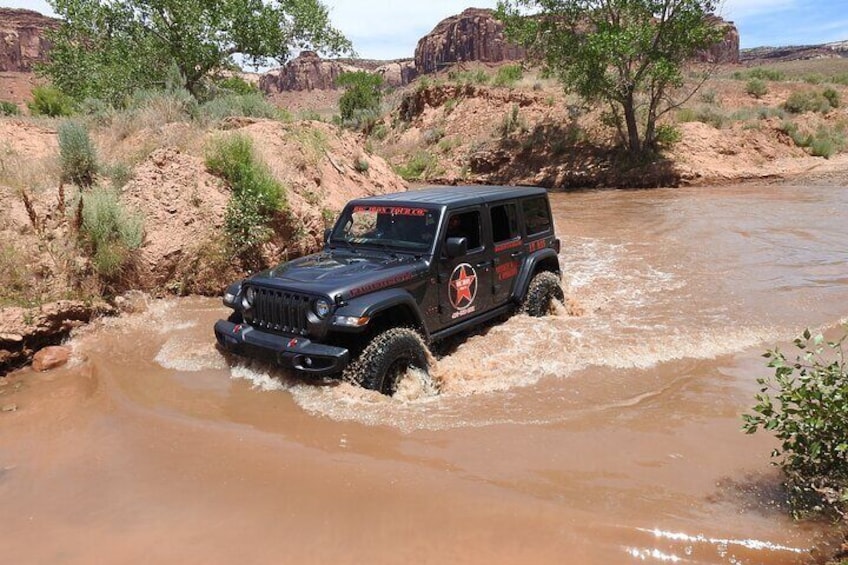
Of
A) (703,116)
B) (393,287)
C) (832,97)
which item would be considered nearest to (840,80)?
(832,97)

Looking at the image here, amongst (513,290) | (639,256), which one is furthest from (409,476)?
(639,256)

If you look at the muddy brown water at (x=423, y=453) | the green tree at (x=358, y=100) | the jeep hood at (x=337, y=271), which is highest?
the green tree at (x=358, y=100)

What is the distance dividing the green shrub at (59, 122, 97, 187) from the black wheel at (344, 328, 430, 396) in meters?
6.01

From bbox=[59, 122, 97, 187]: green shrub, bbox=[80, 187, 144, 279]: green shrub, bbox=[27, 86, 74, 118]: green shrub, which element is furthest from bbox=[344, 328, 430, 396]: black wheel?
bbox=[27, 86, 74, 118]: green shrub

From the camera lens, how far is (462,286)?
562 centimetres

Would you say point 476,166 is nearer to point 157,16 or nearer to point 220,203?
point 157,16

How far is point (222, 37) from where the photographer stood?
1447 centimetres

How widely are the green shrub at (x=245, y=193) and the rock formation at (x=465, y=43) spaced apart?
299 feet

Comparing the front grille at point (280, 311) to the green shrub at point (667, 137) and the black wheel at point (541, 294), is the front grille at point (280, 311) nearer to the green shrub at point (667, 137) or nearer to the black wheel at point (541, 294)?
the black wheel at point (541, 294)

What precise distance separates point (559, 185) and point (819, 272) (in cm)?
1402

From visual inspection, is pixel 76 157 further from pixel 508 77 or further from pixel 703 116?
pixel 508 77

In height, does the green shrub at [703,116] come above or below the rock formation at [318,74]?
below

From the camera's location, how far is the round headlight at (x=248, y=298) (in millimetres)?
4934

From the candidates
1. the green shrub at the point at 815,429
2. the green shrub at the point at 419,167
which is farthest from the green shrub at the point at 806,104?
the green shrub at the point at 815,429
